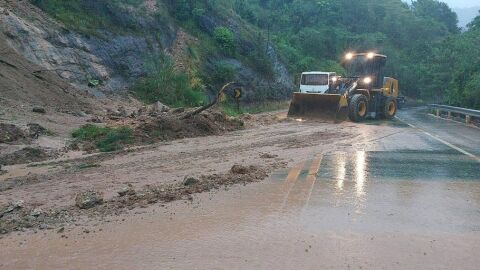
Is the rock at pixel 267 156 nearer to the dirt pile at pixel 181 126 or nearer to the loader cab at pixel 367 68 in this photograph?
the dirt pile at pixel 181 126

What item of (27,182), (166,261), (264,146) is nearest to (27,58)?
(264,146)

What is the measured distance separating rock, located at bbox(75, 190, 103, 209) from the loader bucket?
623 inches

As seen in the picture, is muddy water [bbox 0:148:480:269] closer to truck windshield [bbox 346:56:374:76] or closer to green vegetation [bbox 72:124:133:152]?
green vegetation [bbox 72:124:133:152]

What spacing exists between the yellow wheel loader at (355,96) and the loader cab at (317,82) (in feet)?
0.21

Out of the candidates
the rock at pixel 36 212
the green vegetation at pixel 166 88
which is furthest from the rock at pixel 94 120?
the rock at pixel 36 212

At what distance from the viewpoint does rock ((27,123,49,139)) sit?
1178cm

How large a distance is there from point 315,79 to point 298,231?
20.1 meters

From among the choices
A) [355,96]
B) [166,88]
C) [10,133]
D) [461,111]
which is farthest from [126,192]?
[461,111]

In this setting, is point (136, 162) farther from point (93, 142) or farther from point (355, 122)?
point (355, 122)

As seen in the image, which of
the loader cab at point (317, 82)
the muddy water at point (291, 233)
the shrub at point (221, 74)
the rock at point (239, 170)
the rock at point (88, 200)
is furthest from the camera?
the shrub at point (221, 74)

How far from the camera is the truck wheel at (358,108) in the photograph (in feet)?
71.7

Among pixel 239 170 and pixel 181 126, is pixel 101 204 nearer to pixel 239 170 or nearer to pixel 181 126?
pixel 239 170

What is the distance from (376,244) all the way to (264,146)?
7.85 meters

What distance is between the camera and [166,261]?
472 centimetres
